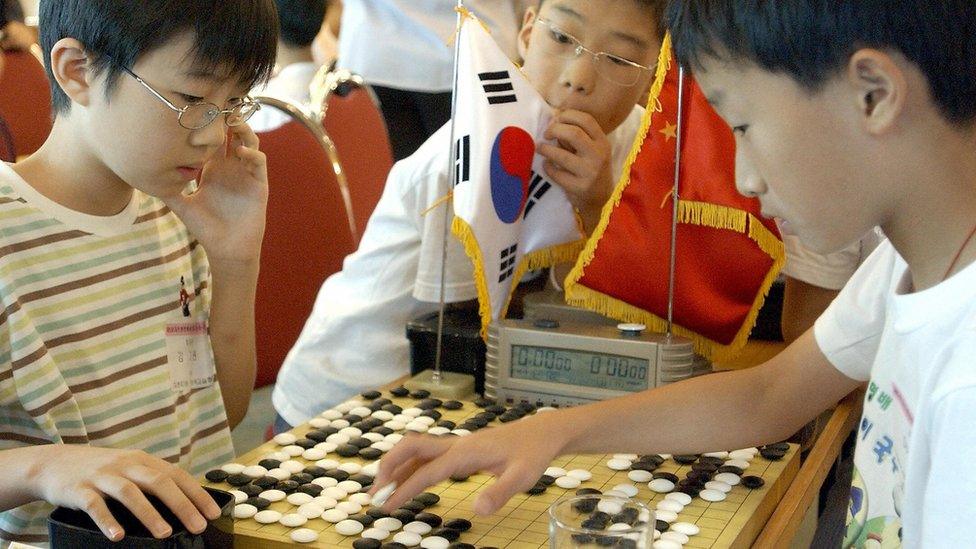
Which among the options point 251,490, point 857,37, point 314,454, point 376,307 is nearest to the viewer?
point 857,37

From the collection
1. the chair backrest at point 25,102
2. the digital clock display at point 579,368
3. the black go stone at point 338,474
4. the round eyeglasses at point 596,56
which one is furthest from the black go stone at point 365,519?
the chair backrest at point 25,102

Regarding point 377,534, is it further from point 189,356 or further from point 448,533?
point 189,356

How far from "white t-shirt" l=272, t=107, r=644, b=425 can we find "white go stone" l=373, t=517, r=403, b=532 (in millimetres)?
620

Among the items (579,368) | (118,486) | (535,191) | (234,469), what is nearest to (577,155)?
(535,191)

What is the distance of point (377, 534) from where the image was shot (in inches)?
39.7

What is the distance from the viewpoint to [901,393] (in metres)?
1.04

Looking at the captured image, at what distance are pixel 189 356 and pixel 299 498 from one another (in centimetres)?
50

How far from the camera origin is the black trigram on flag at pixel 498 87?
146cm

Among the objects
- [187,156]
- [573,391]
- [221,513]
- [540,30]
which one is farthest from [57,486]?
[540,30]

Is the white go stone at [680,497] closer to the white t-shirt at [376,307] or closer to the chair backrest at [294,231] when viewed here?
the white t-shirt at [376,307]

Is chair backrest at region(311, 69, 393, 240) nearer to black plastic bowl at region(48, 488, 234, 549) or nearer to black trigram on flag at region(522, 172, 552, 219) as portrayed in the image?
black trigram on flag at region(522, 172, 552, 219)

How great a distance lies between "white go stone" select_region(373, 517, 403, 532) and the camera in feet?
3.37

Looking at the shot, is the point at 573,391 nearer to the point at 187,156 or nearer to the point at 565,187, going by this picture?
the point at 565,187

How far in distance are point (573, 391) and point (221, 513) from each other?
559 mm
